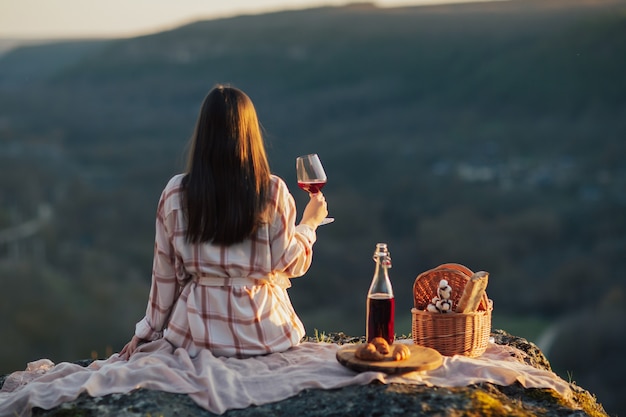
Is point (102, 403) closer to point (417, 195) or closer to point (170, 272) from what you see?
point (170, 272)

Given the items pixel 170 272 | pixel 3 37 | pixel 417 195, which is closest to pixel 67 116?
pixel 3 37

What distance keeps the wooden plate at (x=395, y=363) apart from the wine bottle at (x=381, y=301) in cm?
13

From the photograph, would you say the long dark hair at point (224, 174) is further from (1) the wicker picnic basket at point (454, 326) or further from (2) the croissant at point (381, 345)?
(1) the wicker picnic basket at point (454, 326)

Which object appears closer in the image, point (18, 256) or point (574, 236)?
point (18, 256)

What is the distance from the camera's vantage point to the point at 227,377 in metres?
3.64

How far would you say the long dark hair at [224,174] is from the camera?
151 inches

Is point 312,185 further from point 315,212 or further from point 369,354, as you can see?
point 369,354

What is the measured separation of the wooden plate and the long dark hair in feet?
2.30

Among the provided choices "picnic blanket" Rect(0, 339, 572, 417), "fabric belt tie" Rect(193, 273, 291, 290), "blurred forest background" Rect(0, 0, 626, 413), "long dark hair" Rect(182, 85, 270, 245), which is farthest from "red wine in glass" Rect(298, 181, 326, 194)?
"blurred forest background" Rect(0, 0, 626, 413)

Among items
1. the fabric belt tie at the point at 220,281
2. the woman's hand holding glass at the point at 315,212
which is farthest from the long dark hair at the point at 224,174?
the woman's hand holding glass at the point at 315,212

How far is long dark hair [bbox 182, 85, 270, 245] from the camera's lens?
3.83 meters

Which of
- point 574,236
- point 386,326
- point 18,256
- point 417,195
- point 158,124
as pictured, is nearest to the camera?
point 386,326

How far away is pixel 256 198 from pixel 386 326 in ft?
2.62

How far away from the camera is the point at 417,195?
212ft
